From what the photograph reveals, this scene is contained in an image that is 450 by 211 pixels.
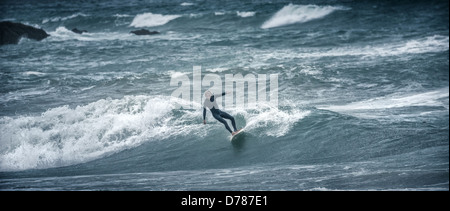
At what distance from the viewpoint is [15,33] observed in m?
29.0

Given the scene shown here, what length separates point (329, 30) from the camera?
88.6ft

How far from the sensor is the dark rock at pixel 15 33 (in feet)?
92.9

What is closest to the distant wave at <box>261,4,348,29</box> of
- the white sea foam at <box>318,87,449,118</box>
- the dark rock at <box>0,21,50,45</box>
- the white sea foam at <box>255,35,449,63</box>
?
the white sea foam at <box>255,35,449,63</box>

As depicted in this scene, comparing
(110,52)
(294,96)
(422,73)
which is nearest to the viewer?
(294,96)

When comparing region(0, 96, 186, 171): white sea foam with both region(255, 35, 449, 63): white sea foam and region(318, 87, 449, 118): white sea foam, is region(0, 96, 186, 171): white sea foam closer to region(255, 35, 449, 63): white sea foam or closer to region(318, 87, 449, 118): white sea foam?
region(318, 87, 449, 118): white sea foam

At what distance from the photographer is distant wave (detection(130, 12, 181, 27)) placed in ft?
123

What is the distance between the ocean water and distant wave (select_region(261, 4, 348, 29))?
2.91m

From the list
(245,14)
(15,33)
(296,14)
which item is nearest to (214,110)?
(15,33)

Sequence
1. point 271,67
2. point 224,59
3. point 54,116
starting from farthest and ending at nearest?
point 224,59 → point 271,67 → point 54,116

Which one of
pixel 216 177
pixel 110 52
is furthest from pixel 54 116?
pixel 110 52

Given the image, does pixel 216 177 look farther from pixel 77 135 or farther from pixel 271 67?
pixel 271 67

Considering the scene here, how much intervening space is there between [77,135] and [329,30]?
1890cm

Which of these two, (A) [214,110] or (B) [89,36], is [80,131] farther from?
(B) [89,36]

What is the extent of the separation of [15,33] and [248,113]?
22.7 metres
